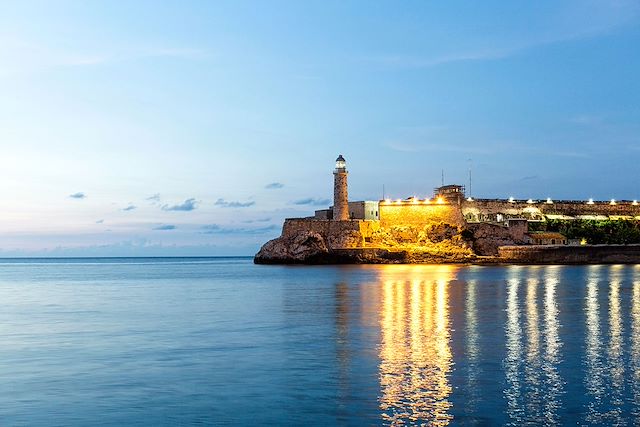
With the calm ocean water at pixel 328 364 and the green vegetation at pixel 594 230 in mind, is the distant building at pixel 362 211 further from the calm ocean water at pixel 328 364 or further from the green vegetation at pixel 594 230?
the calm ocean water at pixel 328 364

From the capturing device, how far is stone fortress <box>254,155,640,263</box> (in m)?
67.8

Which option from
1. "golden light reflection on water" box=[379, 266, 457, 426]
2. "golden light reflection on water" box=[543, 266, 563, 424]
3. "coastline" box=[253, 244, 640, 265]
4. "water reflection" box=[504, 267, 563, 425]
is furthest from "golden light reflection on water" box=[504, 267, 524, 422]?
"coastline" box=[253, 244, 640, 265]

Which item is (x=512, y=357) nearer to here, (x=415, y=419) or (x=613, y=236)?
(x=415, y=419)

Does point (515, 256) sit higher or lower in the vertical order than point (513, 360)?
higher

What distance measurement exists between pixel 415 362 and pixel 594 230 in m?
61.6

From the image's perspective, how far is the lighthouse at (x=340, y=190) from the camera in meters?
68.4

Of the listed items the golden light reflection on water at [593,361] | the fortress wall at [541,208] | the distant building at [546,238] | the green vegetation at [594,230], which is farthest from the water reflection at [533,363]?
the green vegetation at [594,230]

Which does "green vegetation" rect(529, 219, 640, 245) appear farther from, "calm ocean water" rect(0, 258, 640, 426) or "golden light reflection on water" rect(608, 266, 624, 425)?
"golden light reflection on water" rect(608, 266, 624, 425)

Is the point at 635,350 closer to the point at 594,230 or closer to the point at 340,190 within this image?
the point at 340,190

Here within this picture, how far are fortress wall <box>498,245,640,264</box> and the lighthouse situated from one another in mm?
14839

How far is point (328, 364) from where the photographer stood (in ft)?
46.8

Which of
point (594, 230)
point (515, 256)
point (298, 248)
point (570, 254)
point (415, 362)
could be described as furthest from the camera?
point (298, 248)

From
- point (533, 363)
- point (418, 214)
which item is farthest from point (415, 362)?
point (418, 214)

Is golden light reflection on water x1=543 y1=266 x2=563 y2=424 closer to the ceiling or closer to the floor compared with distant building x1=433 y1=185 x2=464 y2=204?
closer to the floor
